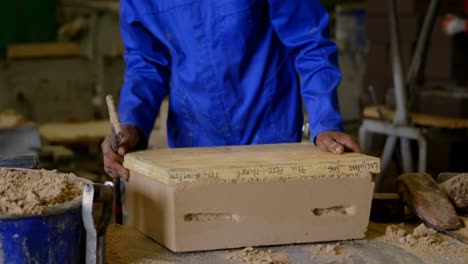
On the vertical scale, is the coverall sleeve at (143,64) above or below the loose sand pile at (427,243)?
above

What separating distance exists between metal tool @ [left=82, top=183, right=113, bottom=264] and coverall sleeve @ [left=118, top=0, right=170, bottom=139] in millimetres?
829

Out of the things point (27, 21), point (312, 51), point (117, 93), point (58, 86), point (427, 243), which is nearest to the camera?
point (427, 243)

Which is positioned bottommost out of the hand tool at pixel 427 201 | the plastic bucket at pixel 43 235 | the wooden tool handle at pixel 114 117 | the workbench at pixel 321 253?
the workbench at pixel 321 253

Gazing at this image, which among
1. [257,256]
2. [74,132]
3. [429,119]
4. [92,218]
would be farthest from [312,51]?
[74,132]

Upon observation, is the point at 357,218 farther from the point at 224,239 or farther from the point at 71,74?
the point at 71,74

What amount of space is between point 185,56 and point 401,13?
→ 3144mm

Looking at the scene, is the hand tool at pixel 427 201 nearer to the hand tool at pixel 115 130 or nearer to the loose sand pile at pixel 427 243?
the loose sand pile at pixel 427 243

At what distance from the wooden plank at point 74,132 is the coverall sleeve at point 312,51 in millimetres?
2750

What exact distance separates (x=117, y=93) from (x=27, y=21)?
1588mm

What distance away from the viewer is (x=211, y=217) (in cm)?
179

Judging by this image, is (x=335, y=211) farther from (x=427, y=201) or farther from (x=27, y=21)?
(x=27, y=21)

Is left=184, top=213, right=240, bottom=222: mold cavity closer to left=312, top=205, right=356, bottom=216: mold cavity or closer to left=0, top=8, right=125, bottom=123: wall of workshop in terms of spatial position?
left=312, top=205, right=356, bottom=216: mold cavity

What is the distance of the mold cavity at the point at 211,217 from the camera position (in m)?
1.78

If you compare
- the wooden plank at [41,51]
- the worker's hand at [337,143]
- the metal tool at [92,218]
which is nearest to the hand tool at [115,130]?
the metal tool at [92,218]
